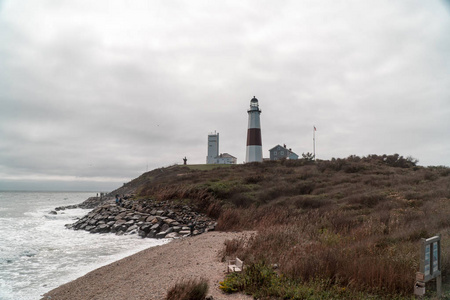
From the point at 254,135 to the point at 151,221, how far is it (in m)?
33.2

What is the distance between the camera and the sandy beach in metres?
6.68

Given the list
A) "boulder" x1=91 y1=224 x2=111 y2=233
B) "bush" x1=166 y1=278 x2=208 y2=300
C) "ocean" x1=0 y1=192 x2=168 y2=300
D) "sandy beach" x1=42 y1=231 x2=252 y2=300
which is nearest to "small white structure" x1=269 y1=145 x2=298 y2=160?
"boulder" x1=91 y1=224 x2=111 y2=233

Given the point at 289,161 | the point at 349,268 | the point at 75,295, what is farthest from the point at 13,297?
the point at 289,161

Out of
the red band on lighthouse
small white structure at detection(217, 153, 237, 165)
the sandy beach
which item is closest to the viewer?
the sandy beach

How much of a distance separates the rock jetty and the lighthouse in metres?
27.3

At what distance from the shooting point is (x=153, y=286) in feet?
22.6

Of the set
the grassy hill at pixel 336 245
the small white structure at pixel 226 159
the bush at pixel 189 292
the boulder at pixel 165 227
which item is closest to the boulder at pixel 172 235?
the boulder at pixel 165 227

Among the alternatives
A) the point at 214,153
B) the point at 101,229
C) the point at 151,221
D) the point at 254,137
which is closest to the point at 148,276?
the point at 151,221

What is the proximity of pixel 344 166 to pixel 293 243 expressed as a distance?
27.3 metres

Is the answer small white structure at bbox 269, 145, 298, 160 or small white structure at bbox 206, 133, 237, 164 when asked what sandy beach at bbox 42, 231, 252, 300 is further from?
small white structure at bbox 206, 133, 237, 164

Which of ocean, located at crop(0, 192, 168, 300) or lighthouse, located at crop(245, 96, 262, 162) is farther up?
lighthouse, located at crop(245, 96, 262, 162)

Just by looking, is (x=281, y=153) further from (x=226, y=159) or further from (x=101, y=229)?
(x=101, y=229)

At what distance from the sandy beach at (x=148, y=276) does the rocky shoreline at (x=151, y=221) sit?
17.1ft

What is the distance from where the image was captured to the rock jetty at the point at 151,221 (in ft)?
52.5
